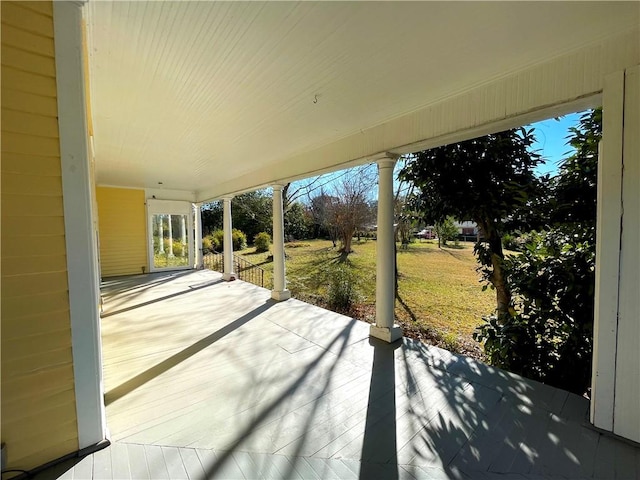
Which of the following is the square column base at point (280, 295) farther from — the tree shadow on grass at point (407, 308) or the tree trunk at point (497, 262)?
the tree trunk at point (497, 262)

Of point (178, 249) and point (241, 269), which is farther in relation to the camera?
point (241, 269)

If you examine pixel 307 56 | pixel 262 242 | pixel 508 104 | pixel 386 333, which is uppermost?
pixel 307 56

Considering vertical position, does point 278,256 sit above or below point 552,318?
above

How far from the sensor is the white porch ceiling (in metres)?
1.68

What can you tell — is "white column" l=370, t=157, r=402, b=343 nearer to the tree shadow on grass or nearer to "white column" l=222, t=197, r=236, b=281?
the tree shadow on grass

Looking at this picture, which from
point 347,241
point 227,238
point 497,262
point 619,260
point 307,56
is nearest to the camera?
point 619,260

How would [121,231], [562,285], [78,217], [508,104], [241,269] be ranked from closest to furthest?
1. [78,217]
2. [508,104]
3. [562,285]
4. [121,231]
5. [241,269]

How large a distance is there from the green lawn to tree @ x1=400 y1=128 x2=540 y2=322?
1458 millimetres

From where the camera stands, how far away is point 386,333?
11.6 feet

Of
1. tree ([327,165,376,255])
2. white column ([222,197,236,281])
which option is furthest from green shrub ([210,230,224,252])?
white column ([222,197,236,281])

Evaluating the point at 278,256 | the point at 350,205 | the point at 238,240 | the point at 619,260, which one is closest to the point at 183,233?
the point at 278,256

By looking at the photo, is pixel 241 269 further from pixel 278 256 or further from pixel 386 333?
pixel 386 333

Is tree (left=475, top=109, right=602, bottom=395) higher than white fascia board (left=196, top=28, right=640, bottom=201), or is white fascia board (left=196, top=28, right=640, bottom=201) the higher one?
white fascia board (left=196, top=28, right=640, bottom=201)

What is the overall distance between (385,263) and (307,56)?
2.44 m
